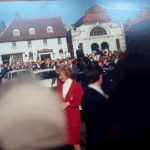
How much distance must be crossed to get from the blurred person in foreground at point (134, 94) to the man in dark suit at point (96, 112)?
124mm

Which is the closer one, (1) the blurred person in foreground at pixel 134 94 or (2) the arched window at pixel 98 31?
(1) the blurred person in foreground at pixel 134 94

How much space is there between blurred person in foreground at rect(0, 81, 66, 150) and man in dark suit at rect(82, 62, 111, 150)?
1.21 meters

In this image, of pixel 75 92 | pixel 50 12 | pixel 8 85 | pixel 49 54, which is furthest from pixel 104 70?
pixel 8 85

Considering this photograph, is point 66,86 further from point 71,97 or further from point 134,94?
point 134,94

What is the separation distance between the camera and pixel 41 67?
7.44ft

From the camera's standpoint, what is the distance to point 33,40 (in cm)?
225

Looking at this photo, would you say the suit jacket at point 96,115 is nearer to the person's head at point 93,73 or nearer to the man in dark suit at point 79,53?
the person's head at point 93,73

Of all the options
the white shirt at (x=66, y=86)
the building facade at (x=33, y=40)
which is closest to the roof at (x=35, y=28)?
the building facade at (x=33, y=40)

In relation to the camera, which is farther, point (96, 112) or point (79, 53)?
point (79, 53)

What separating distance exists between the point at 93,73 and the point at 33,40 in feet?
1.61

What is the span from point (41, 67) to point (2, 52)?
11.6 inches

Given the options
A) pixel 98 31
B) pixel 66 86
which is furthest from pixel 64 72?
pixel 98 31

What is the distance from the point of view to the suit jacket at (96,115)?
1.95m

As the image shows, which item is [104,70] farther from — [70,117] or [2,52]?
[2,52]
